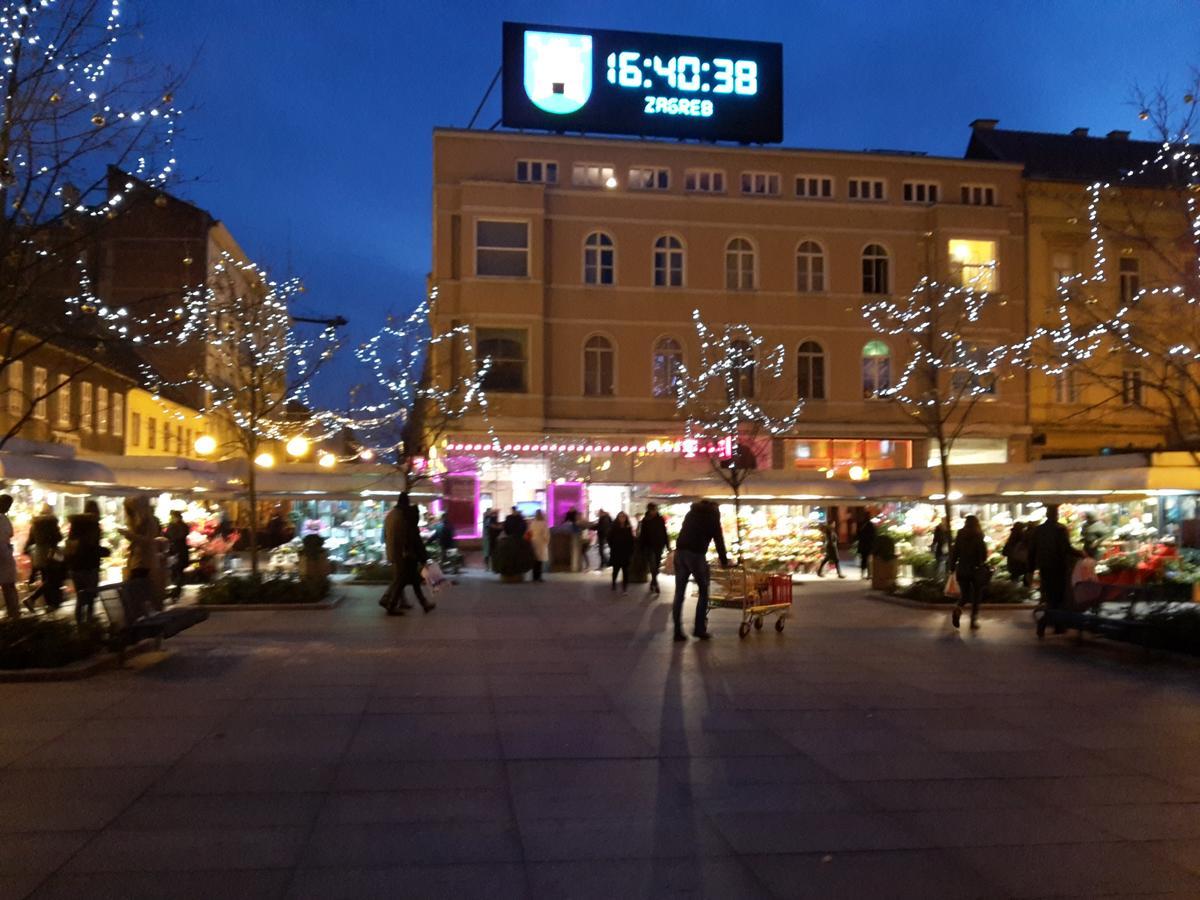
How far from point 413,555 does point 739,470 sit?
12.8m

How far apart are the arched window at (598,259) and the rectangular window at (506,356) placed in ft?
9.79

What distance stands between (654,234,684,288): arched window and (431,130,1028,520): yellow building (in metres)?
0.07

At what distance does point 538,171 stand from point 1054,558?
88.5 ft

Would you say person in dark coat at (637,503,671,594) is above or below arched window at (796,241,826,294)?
below

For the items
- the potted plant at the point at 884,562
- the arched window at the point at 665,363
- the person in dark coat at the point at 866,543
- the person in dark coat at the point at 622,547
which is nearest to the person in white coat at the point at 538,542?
the person in dark coat at the point at 622,547

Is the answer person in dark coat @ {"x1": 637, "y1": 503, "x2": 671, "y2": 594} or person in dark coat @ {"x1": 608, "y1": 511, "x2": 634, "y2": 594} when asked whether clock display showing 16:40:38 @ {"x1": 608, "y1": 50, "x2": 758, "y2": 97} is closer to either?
person in dark coat @ {"x1": 608, "y1": 511, "x2": 634, "y2": 594}

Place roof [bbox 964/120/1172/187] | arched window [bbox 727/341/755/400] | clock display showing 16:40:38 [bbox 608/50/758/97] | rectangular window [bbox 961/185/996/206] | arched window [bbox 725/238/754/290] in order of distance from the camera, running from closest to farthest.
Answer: arched window [bbox 727/341/755/400] < arched window [bbox 725/238/754/290] < clock display showing 16:40:38 [bbox 608/50/758/97] < rectangular window [bbox 961/185/996/206] < roof [bbox 964/120/1172/187]

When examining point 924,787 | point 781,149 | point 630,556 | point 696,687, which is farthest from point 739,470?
point 924,787

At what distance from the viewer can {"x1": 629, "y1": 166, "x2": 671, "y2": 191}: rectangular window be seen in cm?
4062

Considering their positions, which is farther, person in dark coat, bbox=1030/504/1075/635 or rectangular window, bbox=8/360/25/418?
rectangular window, bbox=8/360/25/418

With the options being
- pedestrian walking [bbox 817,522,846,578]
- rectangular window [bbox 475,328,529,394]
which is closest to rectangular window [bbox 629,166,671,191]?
rectangular window [bbox 475,328,529,394]

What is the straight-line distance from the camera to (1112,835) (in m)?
6.79

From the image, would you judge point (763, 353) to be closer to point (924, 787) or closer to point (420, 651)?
point (420, 651)

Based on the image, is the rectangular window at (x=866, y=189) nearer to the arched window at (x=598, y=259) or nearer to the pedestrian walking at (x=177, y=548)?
the arched window at (x=598, y=259)
